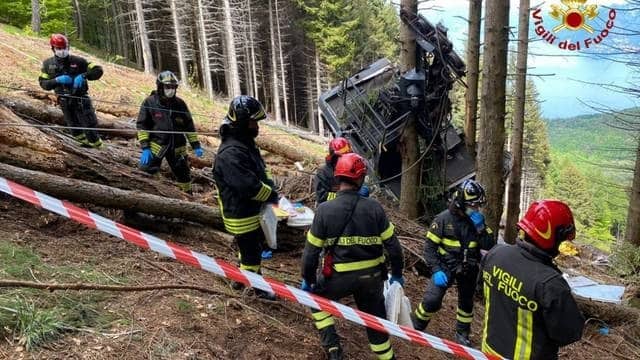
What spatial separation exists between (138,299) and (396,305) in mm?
2029

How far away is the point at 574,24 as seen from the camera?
35.2 feet

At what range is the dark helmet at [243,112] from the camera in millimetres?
4121

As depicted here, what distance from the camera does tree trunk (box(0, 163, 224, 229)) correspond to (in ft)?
14.7

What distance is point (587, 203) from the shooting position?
57.6 m

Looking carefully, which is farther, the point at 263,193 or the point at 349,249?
the point at 263,193

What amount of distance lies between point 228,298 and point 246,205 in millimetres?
819

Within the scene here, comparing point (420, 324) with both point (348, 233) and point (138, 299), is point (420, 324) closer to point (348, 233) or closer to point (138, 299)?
point (348, 233)

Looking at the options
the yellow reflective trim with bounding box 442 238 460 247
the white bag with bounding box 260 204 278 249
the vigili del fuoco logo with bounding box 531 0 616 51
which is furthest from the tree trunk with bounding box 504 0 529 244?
the white bag with bounding box 260 204 278 249

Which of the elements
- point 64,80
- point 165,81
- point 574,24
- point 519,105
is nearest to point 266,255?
point 165,81

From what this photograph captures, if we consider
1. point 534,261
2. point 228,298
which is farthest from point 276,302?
point 534,261

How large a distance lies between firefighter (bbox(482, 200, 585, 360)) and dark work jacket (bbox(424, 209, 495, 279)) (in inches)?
73.6

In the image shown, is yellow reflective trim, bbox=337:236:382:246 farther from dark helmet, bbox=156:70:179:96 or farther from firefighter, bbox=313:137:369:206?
dark helmet, bbox=156:70:179:96

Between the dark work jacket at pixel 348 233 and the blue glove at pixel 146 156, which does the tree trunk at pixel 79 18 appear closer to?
the blue glove at pixel 146 156

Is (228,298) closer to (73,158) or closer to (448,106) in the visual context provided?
(73,158)
